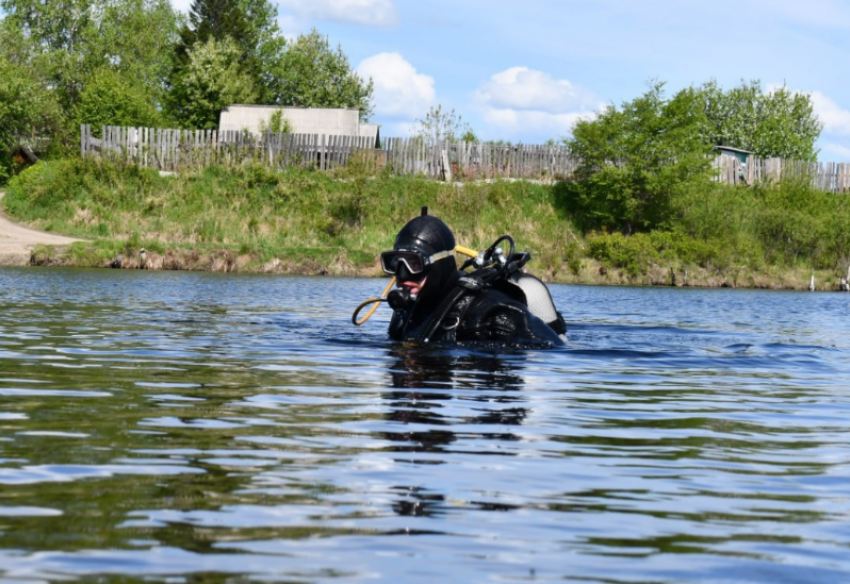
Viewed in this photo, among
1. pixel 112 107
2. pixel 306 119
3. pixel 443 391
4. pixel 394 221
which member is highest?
pixel 112 107

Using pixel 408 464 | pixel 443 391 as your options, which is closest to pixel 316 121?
pixel 443 391

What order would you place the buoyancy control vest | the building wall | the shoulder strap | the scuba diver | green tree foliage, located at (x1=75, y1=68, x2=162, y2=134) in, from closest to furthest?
the scuba diver, the shoulder strap, the buoyancy control vest, the building wall, green tree foliage, located at (x1=75, y1=68, x2=162, y2=134)

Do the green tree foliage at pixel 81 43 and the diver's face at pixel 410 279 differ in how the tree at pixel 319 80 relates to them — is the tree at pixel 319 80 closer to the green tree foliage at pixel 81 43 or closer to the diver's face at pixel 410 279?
the green tree foliage at pixel 81 43

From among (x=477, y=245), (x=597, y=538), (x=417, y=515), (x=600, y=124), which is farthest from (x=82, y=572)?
(x=600, y=124)

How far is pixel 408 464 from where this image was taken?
5281mm

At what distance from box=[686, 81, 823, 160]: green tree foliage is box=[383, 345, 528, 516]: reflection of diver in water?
7553 cm

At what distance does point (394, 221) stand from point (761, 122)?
55.3 meters

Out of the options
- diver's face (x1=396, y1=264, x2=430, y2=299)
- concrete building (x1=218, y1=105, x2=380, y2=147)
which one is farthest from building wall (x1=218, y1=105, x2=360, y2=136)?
diver's face (x1=396, y1=264, x2=430, y2=299)

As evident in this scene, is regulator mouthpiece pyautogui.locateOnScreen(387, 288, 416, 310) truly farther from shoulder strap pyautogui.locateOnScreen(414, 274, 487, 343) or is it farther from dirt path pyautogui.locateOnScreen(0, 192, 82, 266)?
dirt path pyautogui.locateOnScreen(0, 192, 82, 266)

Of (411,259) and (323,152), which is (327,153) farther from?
(411,259)

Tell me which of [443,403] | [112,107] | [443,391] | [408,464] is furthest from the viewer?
[112,107]

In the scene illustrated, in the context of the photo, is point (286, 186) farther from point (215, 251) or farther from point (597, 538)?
point (597, 538)

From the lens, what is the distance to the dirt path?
32.2 meters

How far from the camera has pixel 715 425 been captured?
23.6 feet
